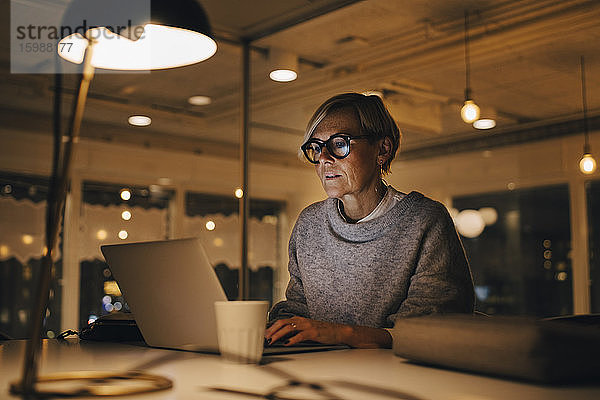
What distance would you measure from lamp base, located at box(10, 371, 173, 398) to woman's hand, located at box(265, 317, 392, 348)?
0.42 m

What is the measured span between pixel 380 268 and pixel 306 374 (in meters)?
0.83

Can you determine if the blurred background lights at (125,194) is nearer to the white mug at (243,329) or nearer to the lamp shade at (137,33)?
the lamp shade at (137,33)

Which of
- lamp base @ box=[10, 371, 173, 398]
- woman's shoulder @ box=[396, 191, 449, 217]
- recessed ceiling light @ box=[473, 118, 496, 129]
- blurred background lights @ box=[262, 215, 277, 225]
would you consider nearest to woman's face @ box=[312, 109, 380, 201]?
woman's shoulder @ box=[396, 191, 449, 217]

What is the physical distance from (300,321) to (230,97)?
3.30m

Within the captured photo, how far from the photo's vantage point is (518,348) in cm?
82

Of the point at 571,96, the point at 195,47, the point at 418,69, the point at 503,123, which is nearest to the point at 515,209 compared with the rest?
the point at 503,123

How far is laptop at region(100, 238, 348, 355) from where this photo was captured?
116 cm

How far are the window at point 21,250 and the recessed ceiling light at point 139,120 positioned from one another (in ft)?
2.56

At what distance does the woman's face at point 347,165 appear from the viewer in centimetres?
187

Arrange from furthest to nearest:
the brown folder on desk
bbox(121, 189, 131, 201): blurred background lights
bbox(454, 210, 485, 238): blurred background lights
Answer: bbox(454, 210, 485, 238): blurred background lights, bbox(121, 189, 131, 201): blurred background lights, the brown folder on desk

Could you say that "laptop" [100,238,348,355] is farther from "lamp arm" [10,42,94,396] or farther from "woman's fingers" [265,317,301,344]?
"lamp arm" [10,42,94,396]

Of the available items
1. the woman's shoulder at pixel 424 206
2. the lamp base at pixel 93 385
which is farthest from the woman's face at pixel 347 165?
the lamp base at pixel 93 385

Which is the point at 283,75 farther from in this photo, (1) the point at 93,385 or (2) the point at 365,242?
(1) the point at 93,385

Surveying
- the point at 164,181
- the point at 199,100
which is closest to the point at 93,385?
the point at 199,100
